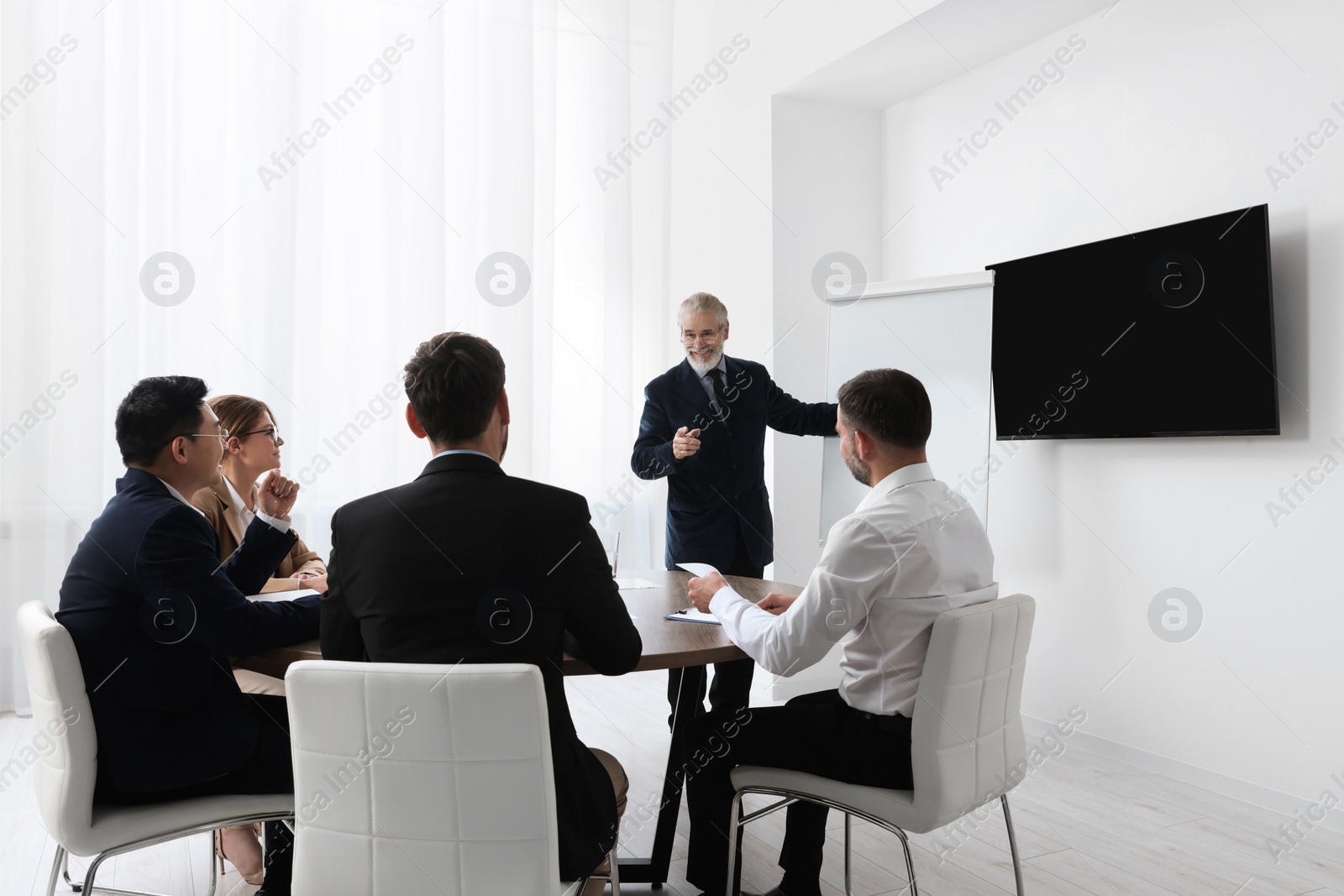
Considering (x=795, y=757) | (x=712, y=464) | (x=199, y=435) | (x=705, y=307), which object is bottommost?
(x=795, y=757)

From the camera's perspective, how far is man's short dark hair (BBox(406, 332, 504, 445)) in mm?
1569

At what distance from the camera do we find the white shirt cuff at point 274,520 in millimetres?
1998

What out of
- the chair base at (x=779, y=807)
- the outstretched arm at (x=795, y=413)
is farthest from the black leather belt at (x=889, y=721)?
the outstretched arm at (x=795, y=413)

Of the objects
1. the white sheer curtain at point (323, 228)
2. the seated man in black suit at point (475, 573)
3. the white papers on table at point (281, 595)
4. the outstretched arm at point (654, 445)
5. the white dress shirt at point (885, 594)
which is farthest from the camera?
the white sheer curtain at point (323, 228)

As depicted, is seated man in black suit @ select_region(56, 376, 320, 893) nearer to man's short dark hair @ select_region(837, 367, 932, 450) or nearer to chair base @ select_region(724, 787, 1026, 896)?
chair base @ select_region(724, 787, 1026, 896)

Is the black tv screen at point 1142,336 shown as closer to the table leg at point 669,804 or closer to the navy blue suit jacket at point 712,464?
the navy blue suit jacket at point 712,464

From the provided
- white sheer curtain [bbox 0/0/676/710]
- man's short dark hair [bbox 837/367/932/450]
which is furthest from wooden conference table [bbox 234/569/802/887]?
white sheer curtain [bbox 0/0/676/710]

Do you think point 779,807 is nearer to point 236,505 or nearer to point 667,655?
point 667,655

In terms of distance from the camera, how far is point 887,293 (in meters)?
4.21

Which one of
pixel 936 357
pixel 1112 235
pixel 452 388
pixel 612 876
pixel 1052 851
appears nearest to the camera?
pixel 452 388

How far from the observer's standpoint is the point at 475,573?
4.69 ft

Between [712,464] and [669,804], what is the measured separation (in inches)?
54.4

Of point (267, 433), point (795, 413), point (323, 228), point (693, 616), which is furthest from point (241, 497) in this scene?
point (323, 228)

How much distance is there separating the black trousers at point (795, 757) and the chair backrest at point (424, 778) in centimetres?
72
